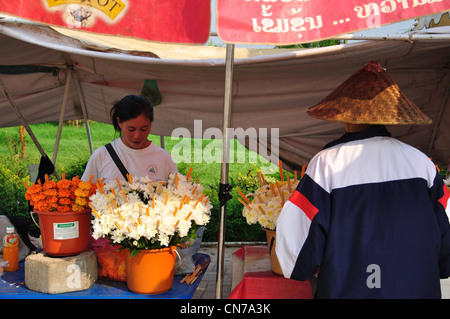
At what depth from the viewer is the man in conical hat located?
196 centimetres

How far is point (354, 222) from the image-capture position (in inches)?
77.7

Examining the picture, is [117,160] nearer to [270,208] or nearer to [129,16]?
[270,208]

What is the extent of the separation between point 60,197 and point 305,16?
5.14 feet

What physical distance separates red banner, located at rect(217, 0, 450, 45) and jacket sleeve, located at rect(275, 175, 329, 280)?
66 cm

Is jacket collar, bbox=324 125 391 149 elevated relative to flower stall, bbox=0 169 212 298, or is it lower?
elevated

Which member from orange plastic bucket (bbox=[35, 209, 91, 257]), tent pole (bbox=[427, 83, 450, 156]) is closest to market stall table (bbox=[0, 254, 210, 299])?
orange plastic bucket (bbox=[35, 209, 91, 257])

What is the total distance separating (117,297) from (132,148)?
1275 mm

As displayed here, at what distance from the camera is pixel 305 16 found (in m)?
1.83

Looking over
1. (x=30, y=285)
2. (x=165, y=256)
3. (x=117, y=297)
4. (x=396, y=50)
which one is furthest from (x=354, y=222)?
(x=396, y=50)

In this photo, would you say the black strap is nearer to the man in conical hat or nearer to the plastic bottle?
the plastic bottle

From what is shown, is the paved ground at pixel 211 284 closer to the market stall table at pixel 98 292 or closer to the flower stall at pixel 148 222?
the market stall table at pixel 98 292

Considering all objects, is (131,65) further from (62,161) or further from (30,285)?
(62,161)

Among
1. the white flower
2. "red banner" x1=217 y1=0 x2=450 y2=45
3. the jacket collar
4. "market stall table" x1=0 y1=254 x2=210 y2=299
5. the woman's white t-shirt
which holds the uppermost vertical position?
"red banner" x1=217 y1=0 x2=450 y2=45

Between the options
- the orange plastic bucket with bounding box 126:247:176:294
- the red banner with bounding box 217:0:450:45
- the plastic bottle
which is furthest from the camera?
the plastic bottle
